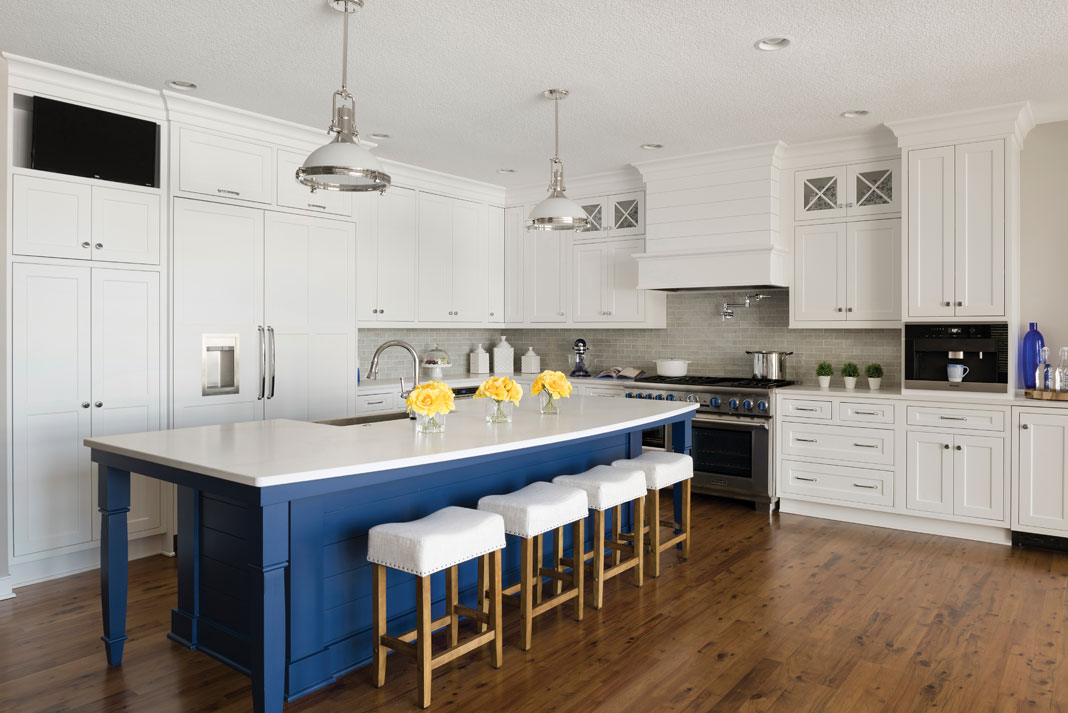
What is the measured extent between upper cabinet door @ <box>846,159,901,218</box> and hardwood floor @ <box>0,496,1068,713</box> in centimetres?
244

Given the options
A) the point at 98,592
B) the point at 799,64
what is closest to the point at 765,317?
the point at 799,64

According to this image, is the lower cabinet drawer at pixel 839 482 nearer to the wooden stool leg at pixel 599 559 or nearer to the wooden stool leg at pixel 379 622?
the wooden stool leg at pixel 599 559

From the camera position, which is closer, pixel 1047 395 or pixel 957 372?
pixel 1047 395

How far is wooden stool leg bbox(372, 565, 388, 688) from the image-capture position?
2.74 meters

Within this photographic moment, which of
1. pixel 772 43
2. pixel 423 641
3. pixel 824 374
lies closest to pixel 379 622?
pixel 423 641

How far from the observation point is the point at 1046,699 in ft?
8.81

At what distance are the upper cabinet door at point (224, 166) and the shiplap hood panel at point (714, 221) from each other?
2.95 m

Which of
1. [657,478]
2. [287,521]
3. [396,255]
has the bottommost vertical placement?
[657,478]

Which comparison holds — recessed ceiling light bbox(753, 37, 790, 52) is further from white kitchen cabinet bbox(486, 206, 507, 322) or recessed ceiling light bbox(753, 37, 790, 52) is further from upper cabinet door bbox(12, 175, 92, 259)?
white kitchen cabinet bbox(486, 206, 507, 322)

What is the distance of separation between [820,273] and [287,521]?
4.45m

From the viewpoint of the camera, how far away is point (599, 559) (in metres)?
3.62

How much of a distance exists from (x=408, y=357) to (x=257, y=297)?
81.0 inches

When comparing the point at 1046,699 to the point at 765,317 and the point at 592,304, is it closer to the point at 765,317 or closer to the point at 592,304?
the point at 765,317

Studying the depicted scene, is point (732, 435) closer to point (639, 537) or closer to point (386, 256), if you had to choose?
point (639, 537)
